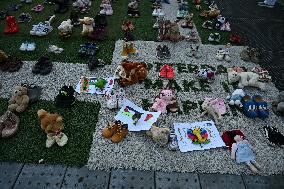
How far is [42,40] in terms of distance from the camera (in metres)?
8.73

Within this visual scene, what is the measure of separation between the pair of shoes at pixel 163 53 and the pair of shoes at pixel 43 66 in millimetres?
2919

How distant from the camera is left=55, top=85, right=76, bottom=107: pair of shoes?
6.57m

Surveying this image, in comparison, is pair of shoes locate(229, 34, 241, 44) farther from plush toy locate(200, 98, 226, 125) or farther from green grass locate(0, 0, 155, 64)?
plush toy locate(200, 98, 226, 125)

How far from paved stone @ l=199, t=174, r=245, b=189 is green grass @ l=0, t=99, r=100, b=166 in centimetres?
218

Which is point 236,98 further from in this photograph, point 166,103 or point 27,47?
point 27,47

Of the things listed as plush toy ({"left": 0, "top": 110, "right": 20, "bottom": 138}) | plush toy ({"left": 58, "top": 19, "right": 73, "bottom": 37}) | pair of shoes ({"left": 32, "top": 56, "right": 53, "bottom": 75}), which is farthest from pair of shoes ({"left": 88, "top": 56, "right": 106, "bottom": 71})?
plush toy ({"left": 0, "top": 110, "right": 20, "bottom": 138})

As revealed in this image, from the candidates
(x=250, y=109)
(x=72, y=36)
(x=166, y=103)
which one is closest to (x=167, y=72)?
(x=166, y=103)

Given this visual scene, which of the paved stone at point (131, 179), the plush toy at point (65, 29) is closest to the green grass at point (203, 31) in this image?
the plush toy at point (65, 29)

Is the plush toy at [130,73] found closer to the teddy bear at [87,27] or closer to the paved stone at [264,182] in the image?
the teddy bear at [87,27]

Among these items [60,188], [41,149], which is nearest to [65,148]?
[41,149]

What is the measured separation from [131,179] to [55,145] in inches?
65.1

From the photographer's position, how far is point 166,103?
663 cm

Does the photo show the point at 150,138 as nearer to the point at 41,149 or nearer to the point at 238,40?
the point at 41,149

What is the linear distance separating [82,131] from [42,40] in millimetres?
3951
